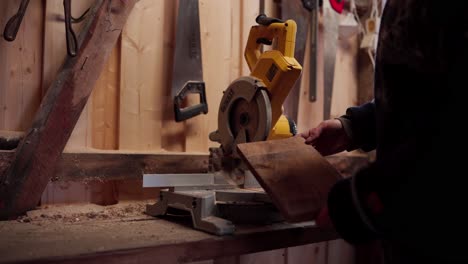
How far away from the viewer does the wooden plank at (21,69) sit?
145cm

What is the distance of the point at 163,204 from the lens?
4.25ft

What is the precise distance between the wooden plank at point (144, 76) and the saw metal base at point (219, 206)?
0.48 meters

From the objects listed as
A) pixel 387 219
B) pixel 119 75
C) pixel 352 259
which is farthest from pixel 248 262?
pixel 387 219

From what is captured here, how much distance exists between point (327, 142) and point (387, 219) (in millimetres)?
536

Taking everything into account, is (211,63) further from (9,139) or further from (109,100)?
(9,139)

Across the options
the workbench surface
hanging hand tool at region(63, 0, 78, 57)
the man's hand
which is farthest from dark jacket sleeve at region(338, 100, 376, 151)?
hanging hand tool at region(63, 0, 78, 57)

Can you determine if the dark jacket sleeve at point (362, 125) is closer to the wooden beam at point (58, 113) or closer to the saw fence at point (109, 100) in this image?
the saw fence at point (109, 100)

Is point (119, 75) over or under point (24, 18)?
under

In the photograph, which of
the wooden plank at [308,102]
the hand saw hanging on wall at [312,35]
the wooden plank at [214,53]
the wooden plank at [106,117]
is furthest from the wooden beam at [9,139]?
the wooden plank at [308,102]

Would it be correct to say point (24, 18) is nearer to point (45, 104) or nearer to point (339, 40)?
point (45, 104)

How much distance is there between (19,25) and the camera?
4.59 feet

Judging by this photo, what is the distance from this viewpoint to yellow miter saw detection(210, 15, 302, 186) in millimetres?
1421

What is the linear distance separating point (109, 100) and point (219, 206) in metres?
0.72

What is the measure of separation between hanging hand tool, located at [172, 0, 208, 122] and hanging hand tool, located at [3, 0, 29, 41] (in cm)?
57
